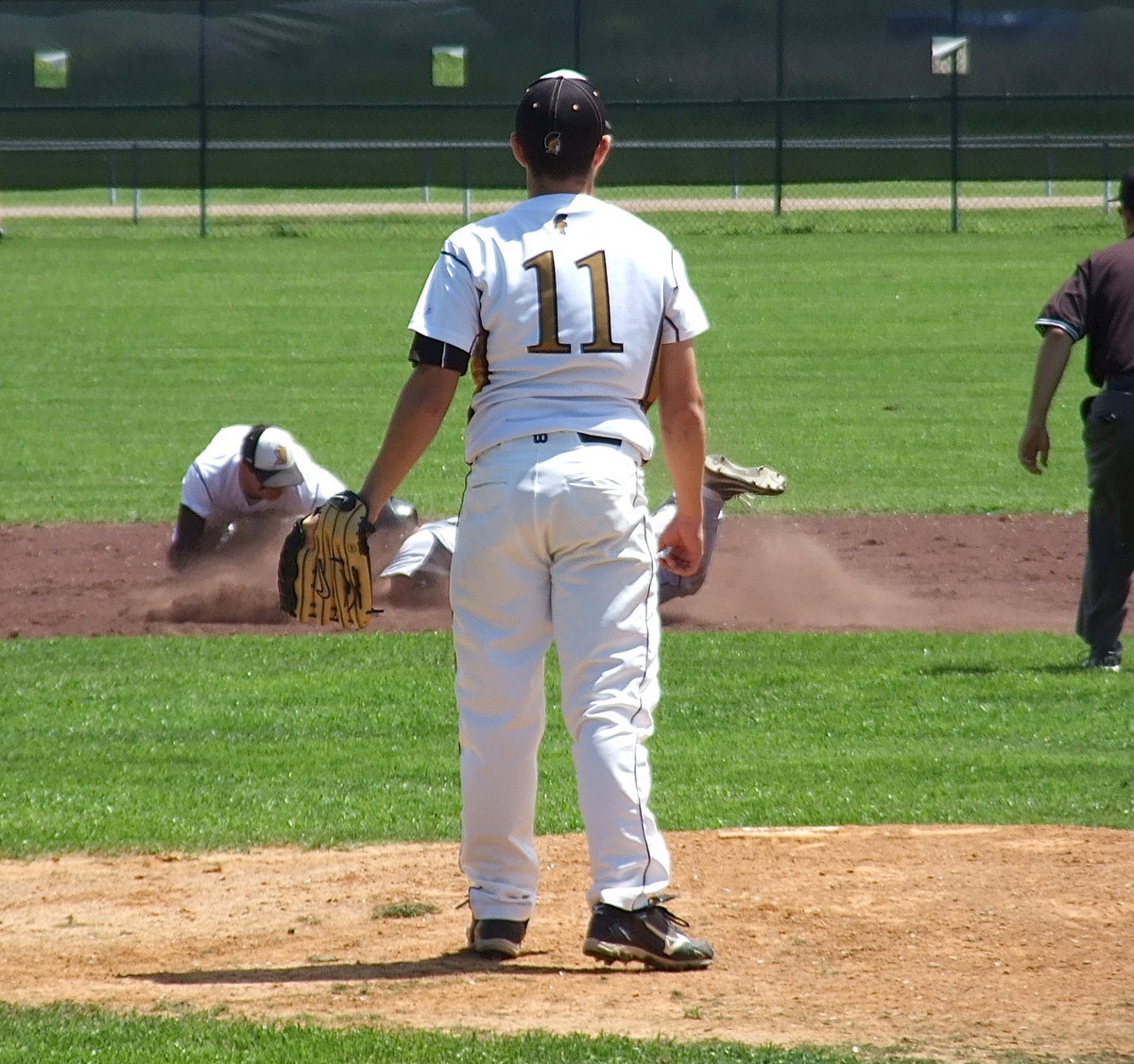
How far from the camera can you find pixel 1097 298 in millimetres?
7359

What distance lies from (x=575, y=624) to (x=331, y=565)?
636 mm

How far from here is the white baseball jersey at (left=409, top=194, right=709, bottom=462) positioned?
4.04 m

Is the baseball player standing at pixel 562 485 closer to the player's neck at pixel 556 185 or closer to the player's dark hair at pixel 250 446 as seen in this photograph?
the player's neck at pixel 556 185

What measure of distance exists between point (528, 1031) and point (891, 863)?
1723 millimetres

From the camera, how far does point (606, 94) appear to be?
2780 centimetres

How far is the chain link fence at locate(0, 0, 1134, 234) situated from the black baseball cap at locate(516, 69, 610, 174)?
2274 centimetres

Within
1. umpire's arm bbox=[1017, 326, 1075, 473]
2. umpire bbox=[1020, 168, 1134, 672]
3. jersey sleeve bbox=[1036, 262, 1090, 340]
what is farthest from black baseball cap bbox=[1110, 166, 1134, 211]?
umpire's arm bbox=[1017, 326, 1075, 473]

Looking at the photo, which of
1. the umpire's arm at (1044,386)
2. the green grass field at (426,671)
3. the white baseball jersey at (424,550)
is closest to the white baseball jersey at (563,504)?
the green grass field at (426,671)

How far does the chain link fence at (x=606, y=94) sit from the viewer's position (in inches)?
1062

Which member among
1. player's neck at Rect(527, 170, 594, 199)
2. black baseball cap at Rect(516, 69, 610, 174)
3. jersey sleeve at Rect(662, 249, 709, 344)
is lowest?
Result: jersey sleeve at Rect(662, 249, 709, 344)

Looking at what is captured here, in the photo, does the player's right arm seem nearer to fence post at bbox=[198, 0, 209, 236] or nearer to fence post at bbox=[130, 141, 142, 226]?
fence post at bbox=[198, 0, 209, 236]

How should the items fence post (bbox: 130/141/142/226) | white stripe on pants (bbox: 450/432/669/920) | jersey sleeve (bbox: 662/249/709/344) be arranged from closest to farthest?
white stripe on pants (bbox: 450/432/669/920) < jersey sleeve (bbox: 662/249/709/344) < fence post (bbox: 130/141/142/226)

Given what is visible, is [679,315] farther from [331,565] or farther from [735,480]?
[735,480]

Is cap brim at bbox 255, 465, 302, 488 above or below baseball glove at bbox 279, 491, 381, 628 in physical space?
below
